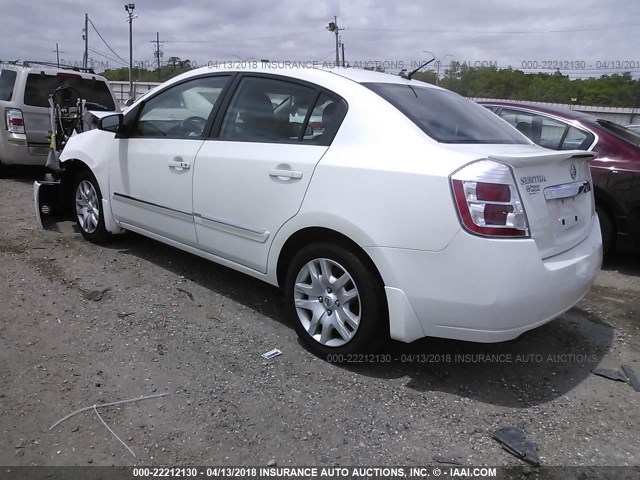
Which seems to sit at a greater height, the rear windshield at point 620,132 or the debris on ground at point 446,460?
the rear windshield at point 620,132

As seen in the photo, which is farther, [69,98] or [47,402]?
[69,98]

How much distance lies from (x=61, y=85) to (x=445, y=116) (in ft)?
23.2

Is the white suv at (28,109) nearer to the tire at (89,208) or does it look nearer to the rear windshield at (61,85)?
the rear windshield at (61,85)

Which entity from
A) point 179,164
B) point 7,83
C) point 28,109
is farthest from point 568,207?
point 7,83

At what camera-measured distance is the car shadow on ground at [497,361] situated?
3059mm

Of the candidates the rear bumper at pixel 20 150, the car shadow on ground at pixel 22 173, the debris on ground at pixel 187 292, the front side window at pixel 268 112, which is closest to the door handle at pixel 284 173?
→ the front side window at pixel 268 112

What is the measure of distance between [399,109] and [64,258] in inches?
132

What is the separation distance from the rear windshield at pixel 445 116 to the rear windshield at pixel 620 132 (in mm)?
2109

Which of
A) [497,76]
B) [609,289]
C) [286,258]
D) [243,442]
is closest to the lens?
[243,442]

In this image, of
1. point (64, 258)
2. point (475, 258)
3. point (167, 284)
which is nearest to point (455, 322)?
point (475, 258)

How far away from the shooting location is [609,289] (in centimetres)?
475

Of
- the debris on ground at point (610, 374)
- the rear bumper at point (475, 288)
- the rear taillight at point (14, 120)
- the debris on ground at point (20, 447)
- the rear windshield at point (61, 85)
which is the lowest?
the debris on ground at point (20, 447)

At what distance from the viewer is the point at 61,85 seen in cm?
834

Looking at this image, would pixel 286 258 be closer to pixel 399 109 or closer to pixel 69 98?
pixel 399 109
